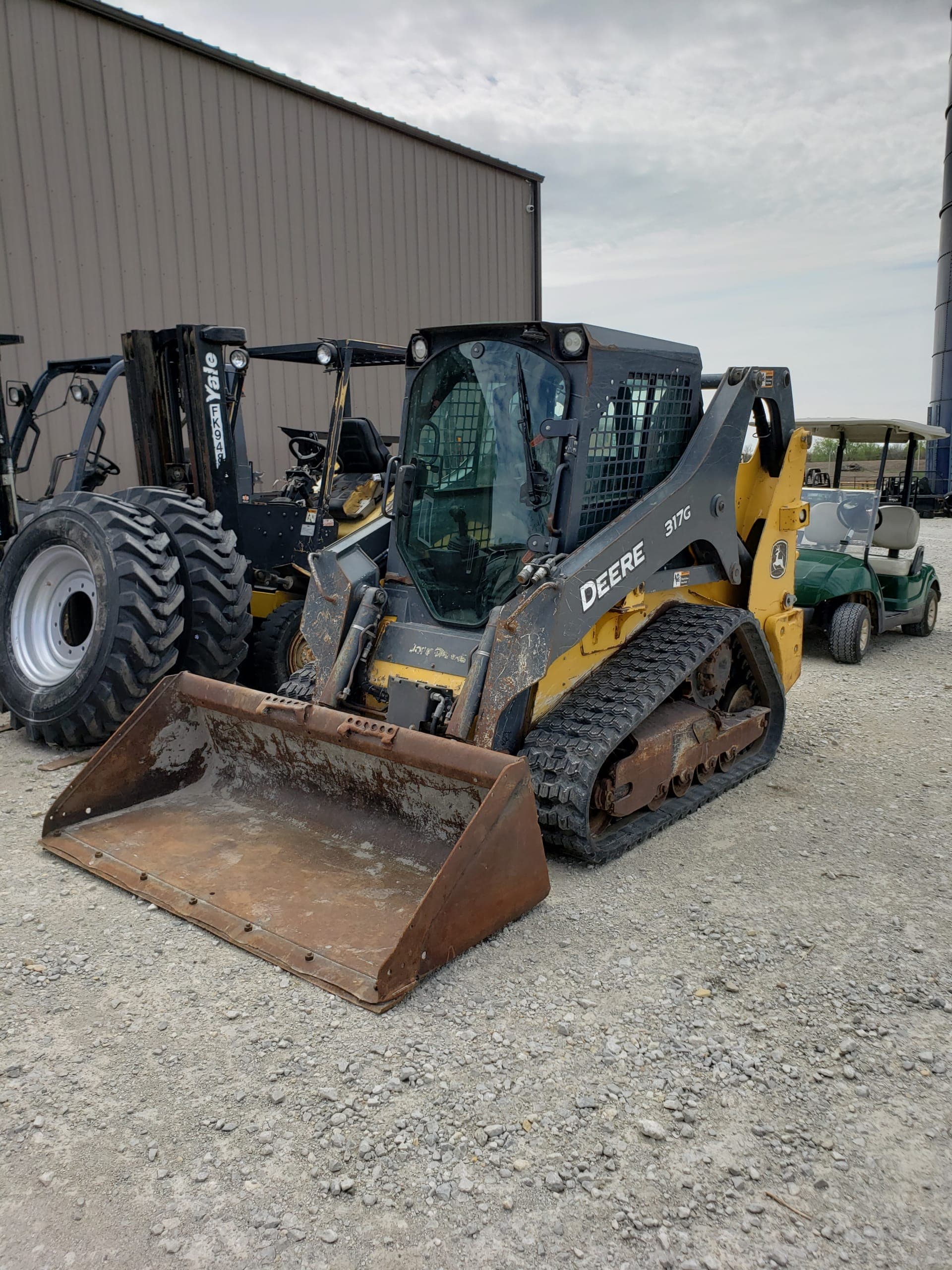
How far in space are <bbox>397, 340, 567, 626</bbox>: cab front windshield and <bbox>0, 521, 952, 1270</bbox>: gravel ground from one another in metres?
1.38

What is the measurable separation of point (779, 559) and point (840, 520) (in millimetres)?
3633

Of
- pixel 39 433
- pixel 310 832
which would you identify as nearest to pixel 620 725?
pixel 310 832

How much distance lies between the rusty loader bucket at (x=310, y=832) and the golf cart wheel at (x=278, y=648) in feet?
6.82

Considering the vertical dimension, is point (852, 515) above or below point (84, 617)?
above

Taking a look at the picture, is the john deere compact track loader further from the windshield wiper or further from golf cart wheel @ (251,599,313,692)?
golf cart wheel @ (251,599,313,692)

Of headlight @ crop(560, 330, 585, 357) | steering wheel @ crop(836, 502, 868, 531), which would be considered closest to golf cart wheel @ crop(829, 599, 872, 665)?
steering wheel @ crop(836, 502, 868, 531)

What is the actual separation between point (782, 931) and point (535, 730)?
1202 mm

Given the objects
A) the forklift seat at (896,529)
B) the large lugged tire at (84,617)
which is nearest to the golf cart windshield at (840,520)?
the forklift seat at (896,529)

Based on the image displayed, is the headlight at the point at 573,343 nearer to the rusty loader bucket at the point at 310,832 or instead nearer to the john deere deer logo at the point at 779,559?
the rusty loader bucket at the point at 310,832

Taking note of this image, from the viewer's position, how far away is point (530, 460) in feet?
13.7

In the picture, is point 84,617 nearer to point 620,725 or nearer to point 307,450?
point 307,450

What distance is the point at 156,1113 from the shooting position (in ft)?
8.11

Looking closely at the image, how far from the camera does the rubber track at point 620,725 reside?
3721 mm

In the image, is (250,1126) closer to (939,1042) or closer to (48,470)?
(939,1042)
